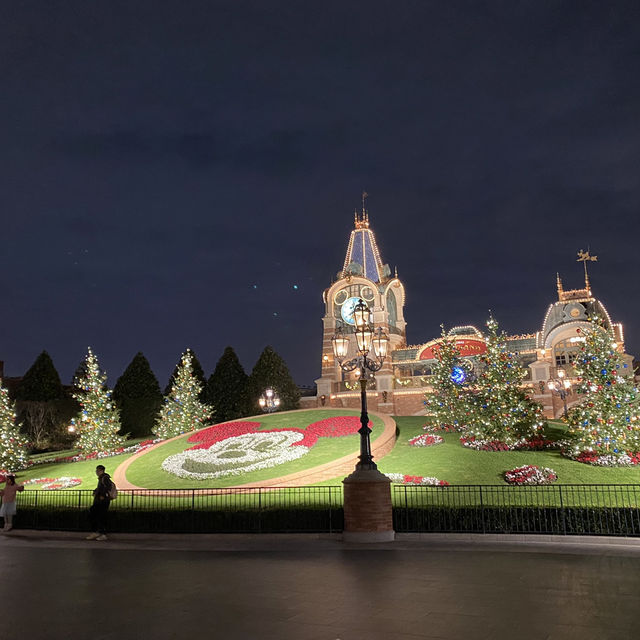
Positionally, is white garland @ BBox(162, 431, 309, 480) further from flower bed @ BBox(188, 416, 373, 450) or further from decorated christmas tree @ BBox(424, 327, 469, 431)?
decorated christmas tree @ BBox(424, 327, 469, 431)

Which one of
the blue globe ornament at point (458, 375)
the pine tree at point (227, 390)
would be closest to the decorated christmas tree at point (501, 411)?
the blue globe ornament at point (458, 375)

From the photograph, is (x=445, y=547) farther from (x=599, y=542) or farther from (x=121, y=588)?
(x=121, y=588)

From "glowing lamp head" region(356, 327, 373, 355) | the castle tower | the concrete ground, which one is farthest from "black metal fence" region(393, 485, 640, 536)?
the castle tower

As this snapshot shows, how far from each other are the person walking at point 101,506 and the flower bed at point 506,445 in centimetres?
1847

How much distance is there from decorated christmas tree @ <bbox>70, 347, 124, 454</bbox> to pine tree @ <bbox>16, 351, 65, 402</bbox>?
1521cm

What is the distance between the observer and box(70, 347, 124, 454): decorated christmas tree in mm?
41581

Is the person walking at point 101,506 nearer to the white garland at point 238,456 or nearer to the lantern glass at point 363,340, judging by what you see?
the lantern glass at point 363,340

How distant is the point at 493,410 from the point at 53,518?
2108cm

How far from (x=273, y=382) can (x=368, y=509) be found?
39391 mm

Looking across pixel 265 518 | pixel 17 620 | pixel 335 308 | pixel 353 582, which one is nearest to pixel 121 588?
pixel 17 620

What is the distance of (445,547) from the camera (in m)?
14.0

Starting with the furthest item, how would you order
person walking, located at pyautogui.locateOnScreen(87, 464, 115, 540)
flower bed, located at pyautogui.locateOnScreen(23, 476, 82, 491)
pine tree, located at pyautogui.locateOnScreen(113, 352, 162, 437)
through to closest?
pine tree, located at pyautogui.locateOnScreen(113, 352, 162, 437) → flower bed, located at pyautogui.locateOnScreen(23, 476, 82, 491) → person walking, located at pyautogui.locateOnScreen(87, 464, 115, 540)

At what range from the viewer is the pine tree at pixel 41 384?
2242 inches

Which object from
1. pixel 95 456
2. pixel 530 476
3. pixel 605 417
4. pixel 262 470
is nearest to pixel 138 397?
pixel 95 456
